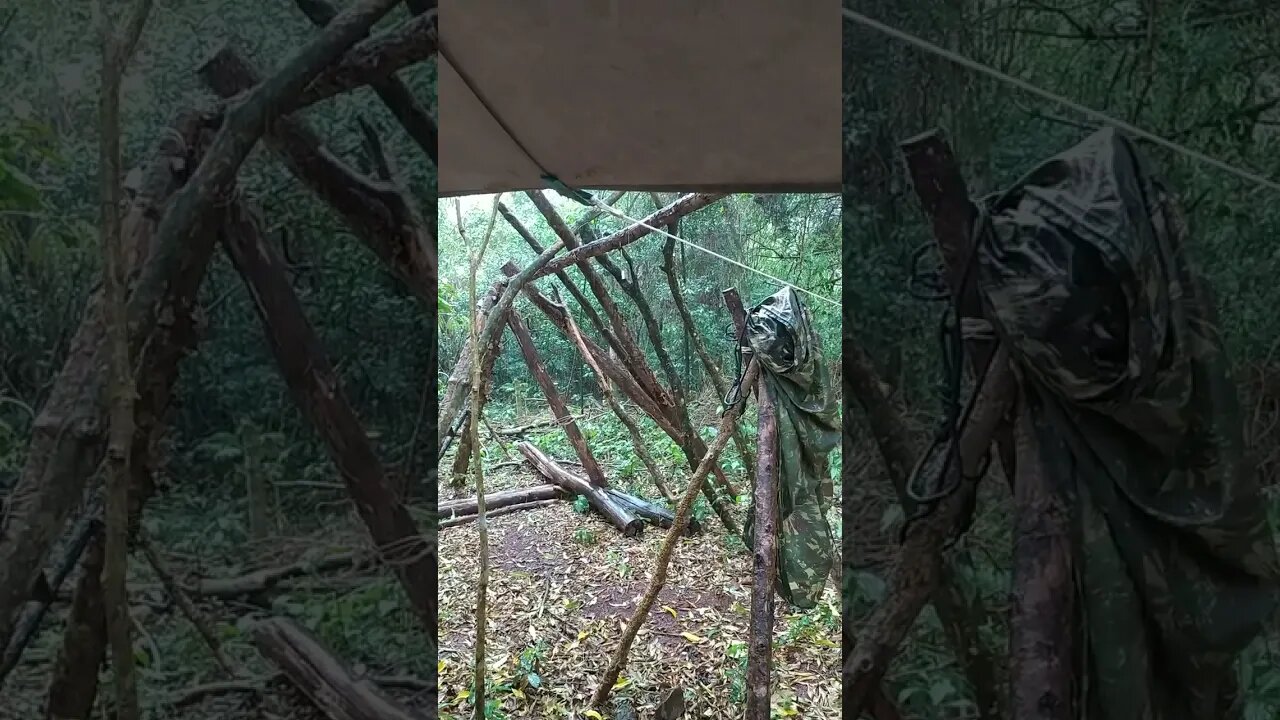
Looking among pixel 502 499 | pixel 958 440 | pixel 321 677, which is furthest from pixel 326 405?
pixel 502 499

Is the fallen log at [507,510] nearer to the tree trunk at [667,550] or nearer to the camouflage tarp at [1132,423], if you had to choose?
the tree trunk at [667,550]

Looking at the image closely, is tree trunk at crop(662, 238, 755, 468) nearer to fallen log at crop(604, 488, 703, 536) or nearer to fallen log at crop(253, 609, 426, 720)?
fallen log at crop(604, 488, 703, 536)

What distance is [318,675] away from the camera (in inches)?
45.8

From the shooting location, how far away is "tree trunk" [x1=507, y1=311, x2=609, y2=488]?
408 centimetres

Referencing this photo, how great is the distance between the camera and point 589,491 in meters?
4.64

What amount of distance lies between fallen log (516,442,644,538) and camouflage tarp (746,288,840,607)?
1282mm

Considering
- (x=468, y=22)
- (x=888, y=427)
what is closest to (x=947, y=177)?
(x=888, y=427)

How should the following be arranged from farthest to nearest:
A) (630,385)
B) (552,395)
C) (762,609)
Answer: (552,395) < (630,385) < (762,609)

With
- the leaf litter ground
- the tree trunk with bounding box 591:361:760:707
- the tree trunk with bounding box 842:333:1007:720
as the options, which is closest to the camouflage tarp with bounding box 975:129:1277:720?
the tree trunk with bounding box 842:333:1007:720

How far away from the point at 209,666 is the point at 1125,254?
156cm

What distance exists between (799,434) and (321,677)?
2.33 meters

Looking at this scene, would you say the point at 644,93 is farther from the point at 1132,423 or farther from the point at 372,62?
the point at 1132,423

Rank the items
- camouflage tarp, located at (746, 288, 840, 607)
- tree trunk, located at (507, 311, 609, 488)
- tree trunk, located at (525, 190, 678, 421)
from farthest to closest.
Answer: tree trunk, located at (507, 311, 609, 488) < tree trunk, located at (525, 190, 678, 421) < camouflage tarp, located at (746, 288, 840, 607)

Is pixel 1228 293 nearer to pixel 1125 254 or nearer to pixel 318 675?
pixel 1125 254
